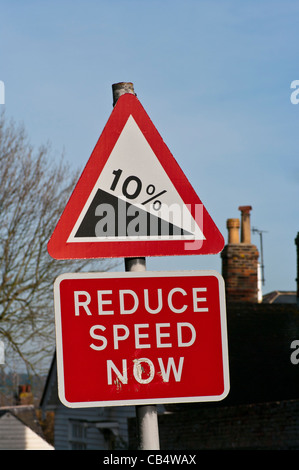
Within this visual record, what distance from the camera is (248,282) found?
2416 centimetres

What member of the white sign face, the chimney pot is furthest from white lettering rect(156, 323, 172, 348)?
the chimney pot

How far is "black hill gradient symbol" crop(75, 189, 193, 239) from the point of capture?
3.25 meters

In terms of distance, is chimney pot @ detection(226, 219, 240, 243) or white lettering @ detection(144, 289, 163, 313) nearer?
white lettering @ detection(144, 289, 163, 313)

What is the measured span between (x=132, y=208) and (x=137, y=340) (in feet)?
1.70

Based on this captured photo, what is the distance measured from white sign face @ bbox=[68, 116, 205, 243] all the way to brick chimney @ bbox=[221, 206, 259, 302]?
1962 centimetres

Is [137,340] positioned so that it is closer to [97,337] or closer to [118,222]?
[97,337]

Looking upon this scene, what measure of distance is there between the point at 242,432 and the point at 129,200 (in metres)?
16.8

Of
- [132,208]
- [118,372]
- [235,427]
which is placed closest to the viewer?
[118,372]

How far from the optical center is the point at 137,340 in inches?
123

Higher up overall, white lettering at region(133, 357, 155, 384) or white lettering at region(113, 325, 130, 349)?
white lettering at region(113, 325, 130, 349)

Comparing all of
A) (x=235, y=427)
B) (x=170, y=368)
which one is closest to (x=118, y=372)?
(x=170, y=368)

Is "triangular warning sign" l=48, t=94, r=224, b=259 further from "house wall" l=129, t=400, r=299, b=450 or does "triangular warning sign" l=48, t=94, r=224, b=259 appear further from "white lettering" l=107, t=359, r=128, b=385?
"house wall" l=129, t=400, r=299, b=450

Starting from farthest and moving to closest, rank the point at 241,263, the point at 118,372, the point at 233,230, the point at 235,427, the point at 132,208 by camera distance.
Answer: the point at 233,230 < the point at 241,263 < the point at 235,427 < the point at 132,208 < the point at 118,372
